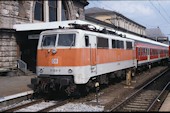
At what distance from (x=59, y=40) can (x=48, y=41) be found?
620 mm

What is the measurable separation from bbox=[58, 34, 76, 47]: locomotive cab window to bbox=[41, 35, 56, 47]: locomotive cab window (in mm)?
306

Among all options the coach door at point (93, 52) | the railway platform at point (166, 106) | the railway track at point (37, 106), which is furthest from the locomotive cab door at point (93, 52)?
the railway platform at point (166, 106)

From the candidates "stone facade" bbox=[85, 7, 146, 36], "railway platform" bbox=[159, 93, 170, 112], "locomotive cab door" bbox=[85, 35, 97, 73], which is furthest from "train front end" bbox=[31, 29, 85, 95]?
"stone facade" bbox=[85, 7, 146, 36]

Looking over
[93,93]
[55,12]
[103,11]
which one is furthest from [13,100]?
[103,11]

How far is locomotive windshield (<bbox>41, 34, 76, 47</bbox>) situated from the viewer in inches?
516

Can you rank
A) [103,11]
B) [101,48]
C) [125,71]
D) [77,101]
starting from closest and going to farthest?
[77,101] → [101,48] → [125,71] → [103,11]

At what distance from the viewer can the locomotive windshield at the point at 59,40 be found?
43.0ft

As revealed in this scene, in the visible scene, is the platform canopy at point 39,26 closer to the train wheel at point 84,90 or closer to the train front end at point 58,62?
the train wheel at point 84,90

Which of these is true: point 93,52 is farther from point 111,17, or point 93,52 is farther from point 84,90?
point 111,17

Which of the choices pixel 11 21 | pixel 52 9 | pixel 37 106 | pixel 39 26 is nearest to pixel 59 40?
pixel 37 106

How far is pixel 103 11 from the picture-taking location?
74438 millimetres

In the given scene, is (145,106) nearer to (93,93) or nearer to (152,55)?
(93,93)

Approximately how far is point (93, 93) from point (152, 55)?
66.7 feet

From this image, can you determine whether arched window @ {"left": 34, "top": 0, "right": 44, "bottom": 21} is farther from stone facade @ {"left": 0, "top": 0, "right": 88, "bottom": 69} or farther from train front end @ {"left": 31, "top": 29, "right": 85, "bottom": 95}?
train front end @ {"left": 31, "top": 29, "right": 85, "bottom": 95}
